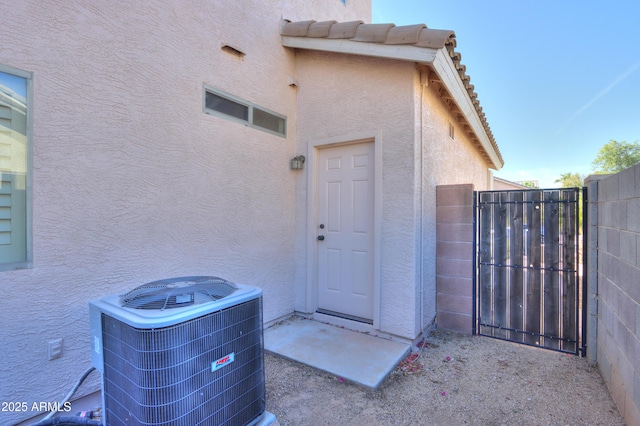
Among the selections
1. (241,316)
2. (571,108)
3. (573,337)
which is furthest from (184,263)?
(571,108)

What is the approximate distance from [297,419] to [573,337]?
11.2 feet

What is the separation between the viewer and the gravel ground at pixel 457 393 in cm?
249

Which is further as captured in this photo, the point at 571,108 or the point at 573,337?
the point at 571,108

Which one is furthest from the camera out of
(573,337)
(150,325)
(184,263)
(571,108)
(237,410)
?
(571,108)

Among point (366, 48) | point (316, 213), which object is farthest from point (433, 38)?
point (316, 213)

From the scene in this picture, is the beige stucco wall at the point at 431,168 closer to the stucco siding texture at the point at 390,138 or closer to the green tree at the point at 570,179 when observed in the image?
the stucco siding texture at the point at 390,138

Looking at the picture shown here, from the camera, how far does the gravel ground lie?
249 centimetres

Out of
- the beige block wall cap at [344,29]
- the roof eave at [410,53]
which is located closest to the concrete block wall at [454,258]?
the roof eave at [410,53]

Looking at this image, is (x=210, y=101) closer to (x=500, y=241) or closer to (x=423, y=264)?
(x=423, y=264)

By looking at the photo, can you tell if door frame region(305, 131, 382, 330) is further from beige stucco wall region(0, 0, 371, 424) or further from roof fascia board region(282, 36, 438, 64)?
roof fascia board region(282, 36, 438, 64)

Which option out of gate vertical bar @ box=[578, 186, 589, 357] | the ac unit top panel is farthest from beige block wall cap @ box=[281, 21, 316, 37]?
gate vertical bar @ box=[578, 186, 589, 357]

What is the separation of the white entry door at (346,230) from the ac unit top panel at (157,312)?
8.24ft

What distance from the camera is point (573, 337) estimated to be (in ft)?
11.6

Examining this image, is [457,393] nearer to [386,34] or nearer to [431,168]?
[431,168]
